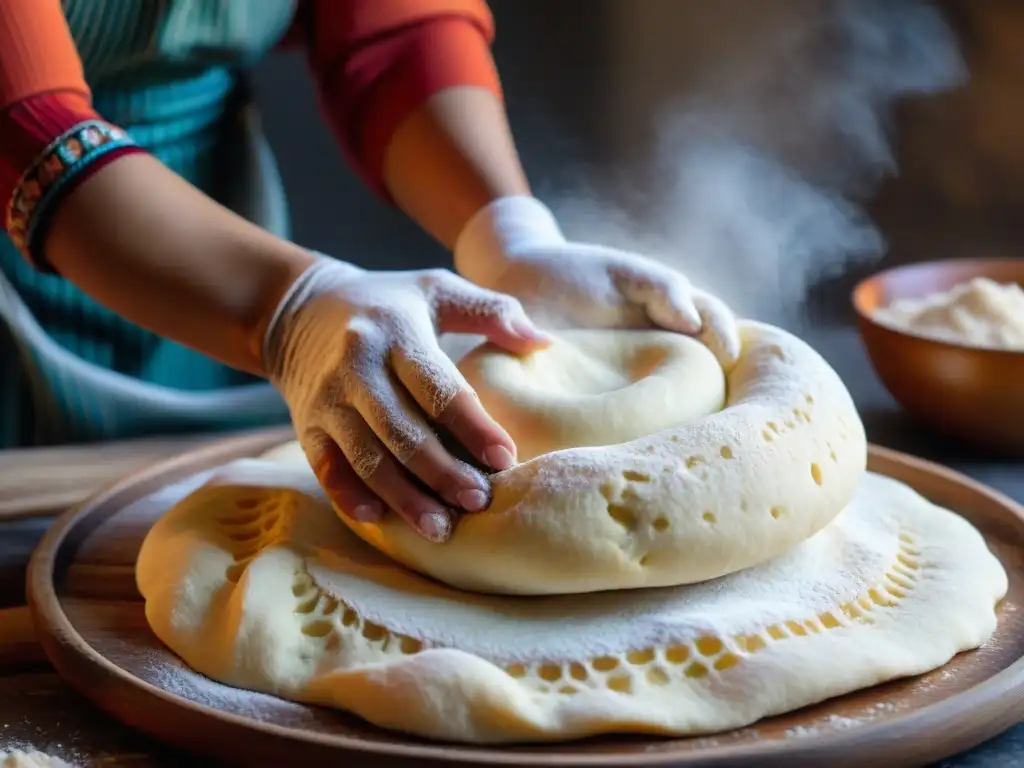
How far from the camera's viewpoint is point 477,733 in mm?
737

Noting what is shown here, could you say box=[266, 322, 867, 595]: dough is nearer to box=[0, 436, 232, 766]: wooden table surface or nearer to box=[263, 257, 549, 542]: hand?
box=[263, 257, 549, 542]: hand

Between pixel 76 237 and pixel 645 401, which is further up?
pixel 76 237

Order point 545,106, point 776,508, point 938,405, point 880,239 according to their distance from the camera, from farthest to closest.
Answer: point 545,106 < point 880,239 < point 938,405 < point 776,508

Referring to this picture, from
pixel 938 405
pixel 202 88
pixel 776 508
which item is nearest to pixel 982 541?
pixel 776 508

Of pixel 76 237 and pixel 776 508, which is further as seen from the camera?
pixel 76 237

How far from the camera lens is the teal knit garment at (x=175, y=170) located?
1383 mm

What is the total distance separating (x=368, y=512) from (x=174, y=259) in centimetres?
32

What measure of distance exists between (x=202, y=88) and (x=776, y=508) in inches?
42.2

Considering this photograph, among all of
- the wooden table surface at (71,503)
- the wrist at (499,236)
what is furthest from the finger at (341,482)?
the wrist at (499,236)

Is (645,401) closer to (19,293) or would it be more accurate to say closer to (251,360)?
(251,360)

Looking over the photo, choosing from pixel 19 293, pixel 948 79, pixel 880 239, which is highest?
pixel 948 79

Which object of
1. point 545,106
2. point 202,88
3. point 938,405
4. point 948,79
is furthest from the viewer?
point 545,106

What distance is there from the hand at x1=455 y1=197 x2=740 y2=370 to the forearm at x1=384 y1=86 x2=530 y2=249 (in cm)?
15

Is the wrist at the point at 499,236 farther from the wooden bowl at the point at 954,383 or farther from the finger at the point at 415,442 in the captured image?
the wooden bowl at the point at 954,383
